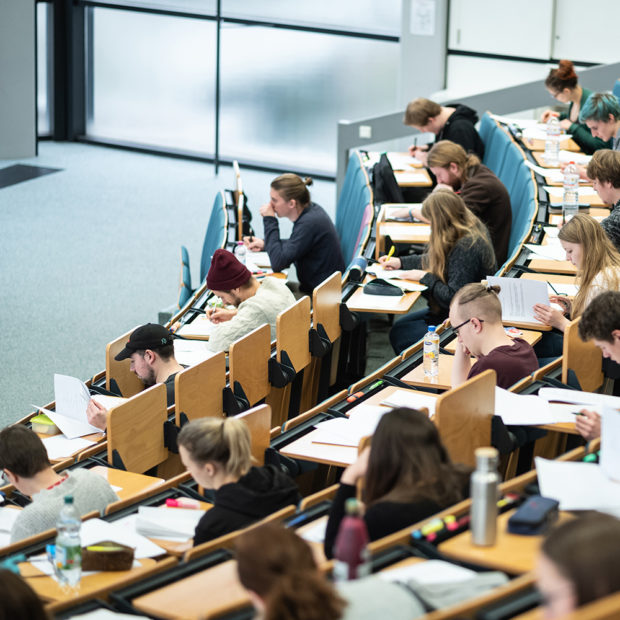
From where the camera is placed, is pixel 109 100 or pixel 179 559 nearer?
pixel 179 559

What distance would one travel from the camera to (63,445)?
4164 millimetres

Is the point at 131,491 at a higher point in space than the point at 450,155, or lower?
lower

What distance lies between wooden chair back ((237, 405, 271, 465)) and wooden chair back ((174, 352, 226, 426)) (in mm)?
510

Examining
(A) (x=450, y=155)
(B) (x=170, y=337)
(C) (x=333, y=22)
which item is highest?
(C) (x=333, y=22)

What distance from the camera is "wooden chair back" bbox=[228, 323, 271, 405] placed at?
443 centimetres

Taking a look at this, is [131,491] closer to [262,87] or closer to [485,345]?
[485,345]

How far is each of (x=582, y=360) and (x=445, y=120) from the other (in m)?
3.86

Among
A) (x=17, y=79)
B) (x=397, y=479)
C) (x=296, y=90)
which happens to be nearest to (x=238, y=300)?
(x=397, y=479)

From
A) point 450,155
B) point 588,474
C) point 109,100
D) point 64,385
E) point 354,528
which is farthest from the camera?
point 109,100

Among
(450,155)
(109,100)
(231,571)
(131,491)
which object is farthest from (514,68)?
(231,571)

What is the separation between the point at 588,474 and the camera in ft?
9.84

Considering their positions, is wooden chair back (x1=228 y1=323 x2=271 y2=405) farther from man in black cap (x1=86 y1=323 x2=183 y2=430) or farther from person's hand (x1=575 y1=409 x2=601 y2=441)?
person's hand (x1=575 y1=409 x2=601 y2=441)

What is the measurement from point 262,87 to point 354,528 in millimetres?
10300

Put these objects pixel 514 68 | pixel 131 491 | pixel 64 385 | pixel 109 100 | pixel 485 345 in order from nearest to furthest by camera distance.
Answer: pixel 131 491 → pixel 485 345 → pixel 64 385 → pixel 514 68 → pixel 109 100
